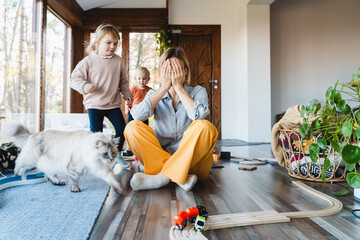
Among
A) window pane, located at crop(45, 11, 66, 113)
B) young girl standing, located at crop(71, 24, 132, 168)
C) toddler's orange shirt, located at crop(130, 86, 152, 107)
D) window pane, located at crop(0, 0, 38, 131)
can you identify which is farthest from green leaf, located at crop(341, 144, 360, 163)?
window pane, located at crop(45, 11, 66, 113)

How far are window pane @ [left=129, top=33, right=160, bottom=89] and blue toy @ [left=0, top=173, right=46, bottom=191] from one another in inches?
126

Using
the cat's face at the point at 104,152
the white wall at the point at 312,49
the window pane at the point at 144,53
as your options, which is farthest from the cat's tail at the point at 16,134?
the white wall at the point at 312,49

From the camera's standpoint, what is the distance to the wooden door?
457 cm

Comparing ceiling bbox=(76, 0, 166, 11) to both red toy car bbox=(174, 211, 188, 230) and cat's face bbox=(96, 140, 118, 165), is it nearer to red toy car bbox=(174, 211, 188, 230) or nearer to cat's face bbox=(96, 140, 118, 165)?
cat's face bbox=(96, 140, 118, 165)

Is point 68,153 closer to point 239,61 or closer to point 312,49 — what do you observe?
point 239,61

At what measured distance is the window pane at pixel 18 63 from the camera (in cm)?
239

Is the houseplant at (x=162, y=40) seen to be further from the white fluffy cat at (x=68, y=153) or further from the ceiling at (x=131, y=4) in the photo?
the white fluffy cat at (x=68, y=153)

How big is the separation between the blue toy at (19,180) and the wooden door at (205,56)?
338 cm

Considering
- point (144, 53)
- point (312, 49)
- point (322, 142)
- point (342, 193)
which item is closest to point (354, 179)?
point (322, 142)

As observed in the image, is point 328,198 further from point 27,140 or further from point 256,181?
point 27,140

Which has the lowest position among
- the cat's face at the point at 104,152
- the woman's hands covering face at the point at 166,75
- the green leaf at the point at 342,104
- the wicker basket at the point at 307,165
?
the wicker basket at the point at 307,165

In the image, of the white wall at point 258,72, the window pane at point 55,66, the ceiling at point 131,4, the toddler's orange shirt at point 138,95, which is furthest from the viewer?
the ceiling at point 131,4

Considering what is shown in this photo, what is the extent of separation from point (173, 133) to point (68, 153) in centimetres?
62

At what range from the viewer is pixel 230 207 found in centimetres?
109
